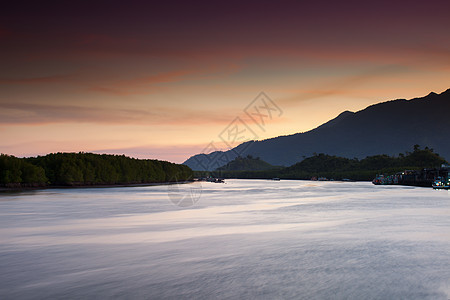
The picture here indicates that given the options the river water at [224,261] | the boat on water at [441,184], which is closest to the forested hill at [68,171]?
the river water at [224,261]

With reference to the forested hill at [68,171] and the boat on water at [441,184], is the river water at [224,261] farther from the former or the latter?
the boat on water at [441,184]

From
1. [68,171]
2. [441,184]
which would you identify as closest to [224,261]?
[68,171]

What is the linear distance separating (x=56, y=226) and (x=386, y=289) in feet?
98.5

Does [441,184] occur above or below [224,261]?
below

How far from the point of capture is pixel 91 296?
1559cm

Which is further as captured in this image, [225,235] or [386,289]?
[225,235]

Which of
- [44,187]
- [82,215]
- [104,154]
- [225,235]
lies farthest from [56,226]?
[104,154]

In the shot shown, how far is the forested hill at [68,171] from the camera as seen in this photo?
115000 millimetres

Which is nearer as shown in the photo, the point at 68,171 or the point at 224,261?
the point at 224,261

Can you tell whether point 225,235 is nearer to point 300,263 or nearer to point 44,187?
point 300,263

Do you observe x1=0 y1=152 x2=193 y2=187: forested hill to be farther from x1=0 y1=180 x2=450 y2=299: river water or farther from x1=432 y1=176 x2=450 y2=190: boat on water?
x1=432 y1=176 x2=450 y2=190: boat on water

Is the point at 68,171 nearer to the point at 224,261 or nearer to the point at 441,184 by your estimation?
the point at 441,184

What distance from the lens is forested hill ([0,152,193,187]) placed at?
377 ft

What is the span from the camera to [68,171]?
472 ft
